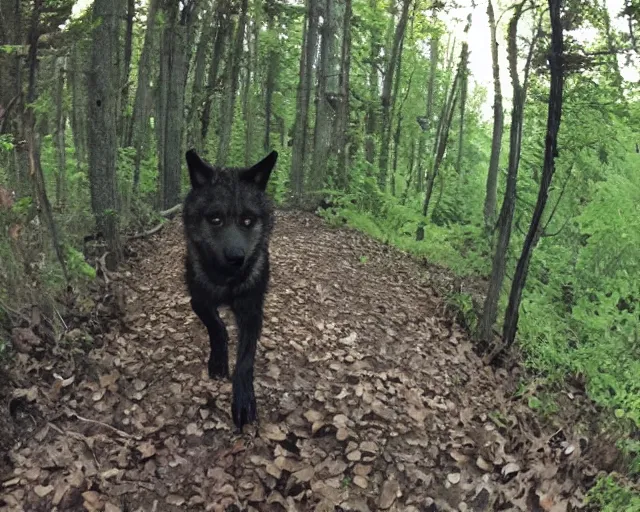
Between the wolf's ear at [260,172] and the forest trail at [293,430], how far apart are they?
81.2 inches

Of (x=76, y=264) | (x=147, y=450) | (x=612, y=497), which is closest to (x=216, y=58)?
(x=76, y=264)

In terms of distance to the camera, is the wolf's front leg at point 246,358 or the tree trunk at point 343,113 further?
the tree trunk at point 343,113

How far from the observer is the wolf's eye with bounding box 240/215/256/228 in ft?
16.3

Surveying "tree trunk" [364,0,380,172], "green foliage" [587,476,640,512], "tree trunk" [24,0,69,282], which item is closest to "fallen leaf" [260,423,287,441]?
"green foliage" [587,476,640,512]

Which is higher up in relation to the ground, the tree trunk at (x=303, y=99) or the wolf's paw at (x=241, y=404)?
the tree trunk at (x=303, y=99)

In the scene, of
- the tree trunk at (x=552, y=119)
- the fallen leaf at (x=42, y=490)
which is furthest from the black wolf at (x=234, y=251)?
the tree trunk at (x=552, y=119)

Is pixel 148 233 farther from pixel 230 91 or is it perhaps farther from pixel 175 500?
pixel 175 500

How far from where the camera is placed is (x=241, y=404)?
15.8 ft

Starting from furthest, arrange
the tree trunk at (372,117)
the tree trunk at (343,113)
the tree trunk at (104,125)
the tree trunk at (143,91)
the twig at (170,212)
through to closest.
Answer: the tree trunk at (372,117), the tree trunk at (343,113), the twig at (170,212), the tree trunk at (143,91), the tree trunk at (104,125)

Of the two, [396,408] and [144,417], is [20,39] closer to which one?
[144,417]

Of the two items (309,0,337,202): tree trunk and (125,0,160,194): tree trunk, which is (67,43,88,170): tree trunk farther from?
(309,0,337,202): tree trunk

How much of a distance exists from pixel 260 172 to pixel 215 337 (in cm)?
177

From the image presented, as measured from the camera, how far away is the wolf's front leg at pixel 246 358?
4.82 metres

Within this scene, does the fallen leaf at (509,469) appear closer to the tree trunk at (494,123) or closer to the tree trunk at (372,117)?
the tree trunk at (494,123)
